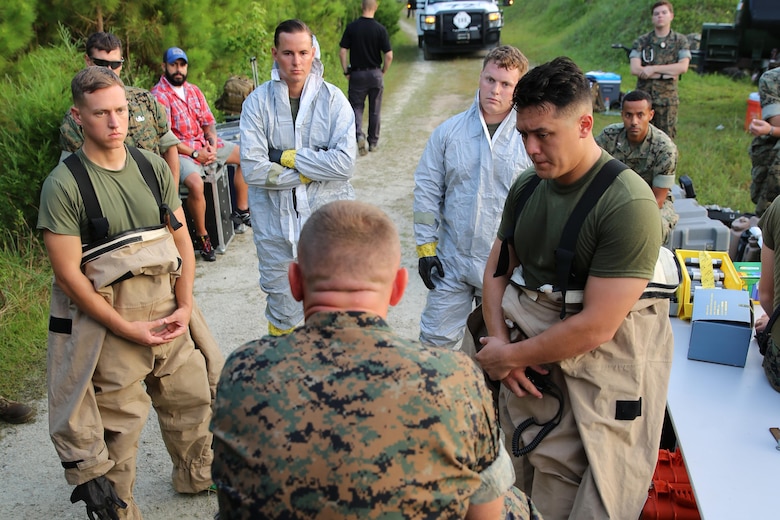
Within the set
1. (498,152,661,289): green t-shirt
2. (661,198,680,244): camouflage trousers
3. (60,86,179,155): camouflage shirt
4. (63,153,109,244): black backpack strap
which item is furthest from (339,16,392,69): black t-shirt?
(498,152,661,289): green t-shirt

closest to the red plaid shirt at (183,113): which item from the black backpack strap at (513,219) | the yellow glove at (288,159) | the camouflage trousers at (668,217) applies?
the yellow glove at (288,159)

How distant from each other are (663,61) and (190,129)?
5.83m

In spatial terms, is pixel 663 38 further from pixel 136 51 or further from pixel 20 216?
pixel 20 216

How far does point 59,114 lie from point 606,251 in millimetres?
5692

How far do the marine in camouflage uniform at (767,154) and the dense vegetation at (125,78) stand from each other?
1587 millimetres

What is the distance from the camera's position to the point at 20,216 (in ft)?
20.3

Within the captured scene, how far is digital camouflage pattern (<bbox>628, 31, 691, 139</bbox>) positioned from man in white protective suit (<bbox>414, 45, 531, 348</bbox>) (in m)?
5.96

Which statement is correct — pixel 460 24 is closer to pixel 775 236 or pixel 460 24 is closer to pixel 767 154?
pixel 767 154

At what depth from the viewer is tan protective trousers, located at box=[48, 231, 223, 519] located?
316 cm

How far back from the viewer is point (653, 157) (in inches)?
227

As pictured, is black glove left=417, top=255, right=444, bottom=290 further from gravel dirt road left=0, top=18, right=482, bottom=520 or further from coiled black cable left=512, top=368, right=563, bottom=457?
gravel dirt road left=0, top=18, right=482, bottom=520

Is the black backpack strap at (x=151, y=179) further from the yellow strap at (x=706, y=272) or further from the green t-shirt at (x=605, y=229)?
the yellow strap at (x=706, y=272)

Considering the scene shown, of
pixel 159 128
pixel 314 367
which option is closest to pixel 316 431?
pixel 314 367

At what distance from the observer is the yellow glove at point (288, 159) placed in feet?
14.7
